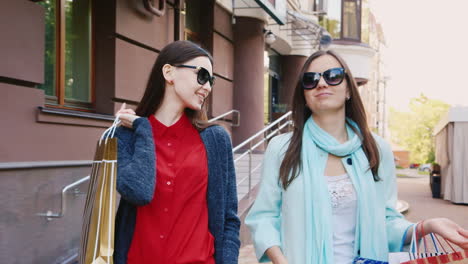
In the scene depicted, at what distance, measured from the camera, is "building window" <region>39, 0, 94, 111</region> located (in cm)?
514

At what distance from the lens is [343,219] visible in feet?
7.38

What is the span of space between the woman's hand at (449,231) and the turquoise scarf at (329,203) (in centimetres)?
24

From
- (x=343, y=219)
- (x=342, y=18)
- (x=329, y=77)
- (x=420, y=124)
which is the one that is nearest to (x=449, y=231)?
(x=343, y=219)

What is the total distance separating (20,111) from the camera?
4352mm

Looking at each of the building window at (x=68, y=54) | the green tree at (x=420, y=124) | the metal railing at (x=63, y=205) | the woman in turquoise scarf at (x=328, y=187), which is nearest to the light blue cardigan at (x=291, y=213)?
the woman in turquoise scarf at (x=328, y=187)

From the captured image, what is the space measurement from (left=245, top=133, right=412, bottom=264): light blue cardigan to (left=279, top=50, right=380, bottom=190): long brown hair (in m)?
0.04

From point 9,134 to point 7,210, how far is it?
0.68 meters

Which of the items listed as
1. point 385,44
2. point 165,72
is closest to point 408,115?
point 385,44

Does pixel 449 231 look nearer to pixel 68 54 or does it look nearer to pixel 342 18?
pixel 68 54

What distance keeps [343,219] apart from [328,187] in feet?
0.55

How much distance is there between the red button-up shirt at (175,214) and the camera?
6.77ft

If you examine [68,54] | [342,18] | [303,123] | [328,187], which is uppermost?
[342,18]

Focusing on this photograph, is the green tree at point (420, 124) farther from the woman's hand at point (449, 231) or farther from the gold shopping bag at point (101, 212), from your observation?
the gold shopping bag at point (101, 212)

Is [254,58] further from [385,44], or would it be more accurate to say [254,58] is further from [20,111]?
[385,44]
